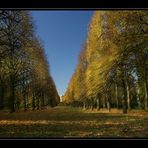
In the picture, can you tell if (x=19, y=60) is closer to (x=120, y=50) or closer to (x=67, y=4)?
(x=120, y=50)

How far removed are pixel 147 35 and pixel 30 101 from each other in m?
7.08

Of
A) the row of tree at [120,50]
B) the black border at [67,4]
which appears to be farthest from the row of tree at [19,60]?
the black border at [67,4]

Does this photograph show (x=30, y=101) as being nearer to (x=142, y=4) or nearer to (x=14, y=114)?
(x=14, y=114)

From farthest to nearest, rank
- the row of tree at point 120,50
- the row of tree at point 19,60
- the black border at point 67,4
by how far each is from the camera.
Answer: the row of tree at point 120,50 < the row of tree at point 19,60 < the black border at point 67,4

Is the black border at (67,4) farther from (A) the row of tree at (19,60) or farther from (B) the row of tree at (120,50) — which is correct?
(B) the row of tree at (120,50)

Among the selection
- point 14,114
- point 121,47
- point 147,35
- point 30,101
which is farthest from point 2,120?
point 147,35

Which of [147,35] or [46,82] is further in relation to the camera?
[46,82]

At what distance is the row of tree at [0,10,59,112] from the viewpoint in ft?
47.4

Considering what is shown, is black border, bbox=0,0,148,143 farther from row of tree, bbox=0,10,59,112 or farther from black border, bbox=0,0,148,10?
row of tree, bbox=0,10,59,112

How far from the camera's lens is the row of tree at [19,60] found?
569 inches

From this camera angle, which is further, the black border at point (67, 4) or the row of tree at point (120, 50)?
the row of tree at point (120, 50)

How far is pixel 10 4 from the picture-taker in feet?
29.5

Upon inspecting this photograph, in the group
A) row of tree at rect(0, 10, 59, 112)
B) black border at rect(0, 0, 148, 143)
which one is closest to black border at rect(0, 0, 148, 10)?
black border at rect(0, 0, 148, 143)

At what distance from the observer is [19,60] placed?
1470cm
